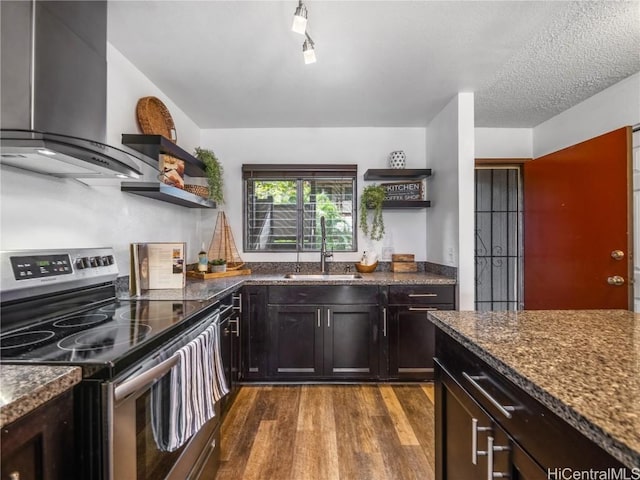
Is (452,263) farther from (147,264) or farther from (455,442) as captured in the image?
(147,264)

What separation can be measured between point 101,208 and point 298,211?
6.20 ft

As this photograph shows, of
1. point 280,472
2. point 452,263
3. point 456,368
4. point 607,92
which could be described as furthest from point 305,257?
point 607,92

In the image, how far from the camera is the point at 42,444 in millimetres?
720

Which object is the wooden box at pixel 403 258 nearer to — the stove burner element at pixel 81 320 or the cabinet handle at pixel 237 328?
the cabinet handle at pixel 237 328

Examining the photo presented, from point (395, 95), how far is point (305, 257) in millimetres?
1767

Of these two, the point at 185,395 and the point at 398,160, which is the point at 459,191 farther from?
the point at 185,395

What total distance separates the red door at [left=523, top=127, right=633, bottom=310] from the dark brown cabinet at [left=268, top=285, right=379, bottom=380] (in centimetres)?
165

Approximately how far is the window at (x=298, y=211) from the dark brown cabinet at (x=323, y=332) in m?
0.83

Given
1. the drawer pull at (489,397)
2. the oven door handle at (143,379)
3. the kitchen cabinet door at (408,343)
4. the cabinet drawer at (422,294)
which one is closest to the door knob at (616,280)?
the cabinet drawer at (422,294)

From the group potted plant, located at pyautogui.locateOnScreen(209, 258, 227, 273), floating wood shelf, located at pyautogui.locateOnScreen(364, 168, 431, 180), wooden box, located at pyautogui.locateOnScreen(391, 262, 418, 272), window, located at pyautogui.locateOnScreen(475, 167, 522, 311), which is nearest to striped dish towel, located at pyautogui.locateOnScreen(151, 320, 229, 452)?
potted plant, located at pyautogui.locateOnScreen(209, 258, 227, 273)

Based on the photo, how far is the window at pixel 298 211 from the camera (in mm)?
3418

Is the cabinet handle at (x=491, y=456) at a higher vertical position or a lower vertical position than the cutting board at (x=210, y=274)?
lower

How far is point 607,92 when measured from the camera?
2584mm

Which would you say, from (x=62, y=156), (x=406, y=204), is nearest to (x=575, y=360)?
(x=62, y=156)
